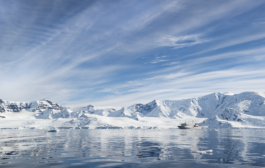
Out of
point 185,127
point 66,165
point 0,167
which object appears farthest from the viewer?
point 185,127

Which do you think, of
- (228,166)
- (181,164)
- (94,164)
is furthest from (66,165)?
(228,166)

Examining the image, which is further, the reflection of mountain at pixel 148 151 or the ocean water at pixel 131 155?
the reflection of mountain at pixel 148 151

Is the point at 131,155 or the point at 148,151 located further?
the point at 148,151

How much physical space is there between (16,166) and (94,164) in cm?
633

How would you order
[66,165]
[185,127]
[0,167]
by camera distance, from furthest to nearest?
[185,127] < [66,165] < [0,167]

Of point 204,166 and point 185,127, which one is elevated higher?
point 204,166

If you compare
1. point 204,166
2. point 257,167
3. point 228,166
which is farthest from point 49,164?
point 257,167

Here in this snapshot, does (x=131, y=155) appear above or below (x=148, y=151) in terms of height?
above

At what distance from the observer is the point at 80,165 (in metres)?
16.0

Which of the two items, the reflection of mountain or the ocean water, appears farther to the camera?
the reflection of mountain

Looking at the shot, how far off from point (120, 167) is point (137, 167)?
1410mm

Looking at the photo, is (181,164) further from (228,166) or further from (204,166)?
(228,166)

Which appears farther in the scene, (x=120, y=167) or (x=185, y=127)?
(x=185, y=127)

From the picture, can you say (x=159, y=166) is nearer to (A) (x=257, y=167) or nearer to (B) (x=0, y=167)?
(A) (x=257, y=167)
